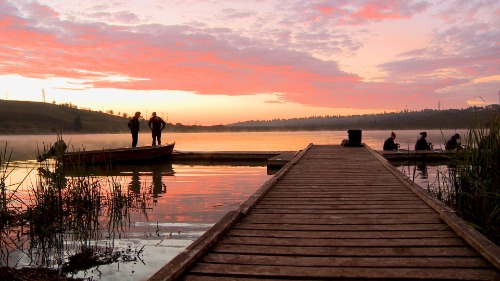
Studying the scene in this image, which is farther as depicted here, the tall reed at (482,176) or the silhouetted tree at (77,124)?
the silhouetted tree at (77,124)

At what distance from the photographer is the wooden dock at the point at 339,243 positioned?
11.2 ft

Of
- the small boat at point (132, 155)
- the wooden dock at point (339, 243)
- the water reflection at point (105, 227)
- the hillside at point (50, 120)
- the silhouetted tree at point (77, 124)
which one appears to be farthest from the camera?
the silhouetted tree at point (77, 124)

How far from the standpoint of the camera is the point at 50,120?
11050 centimetres

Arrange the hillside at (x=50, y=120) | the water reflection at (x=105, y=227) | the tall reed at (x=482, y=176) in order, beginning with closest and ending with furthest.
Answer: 1. the tall reed at (x=482, y=176)
2. the water reflection at (x=105, y=227)
3. the hillside at (x=50, y=120)

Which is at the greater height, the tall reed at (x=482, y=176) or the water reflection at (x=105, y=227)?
the tall reed at (x=482, y=176)

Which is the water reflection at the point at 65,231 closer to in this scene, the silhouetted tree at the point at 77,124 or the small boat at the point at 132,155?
the small boat at the point at 132,155

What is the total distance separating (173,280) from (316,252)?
1381 mm

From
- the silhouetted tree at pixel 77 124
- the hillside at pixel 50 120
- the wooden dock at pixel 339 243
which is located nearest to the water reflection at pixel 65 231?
the wooden dock at pixel 339 243

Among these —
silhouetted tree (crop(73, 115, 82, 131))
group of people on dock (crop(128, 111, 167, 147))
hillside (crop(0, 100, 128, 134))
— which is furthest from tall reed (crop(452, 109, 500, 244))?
silhouetted tree (crop(73, 115, 82, 131))

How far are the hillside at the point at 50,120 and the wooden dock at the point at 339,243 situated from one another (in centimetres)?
10592

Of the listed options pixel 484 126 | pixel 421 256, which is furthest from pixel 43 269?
pixel 484 126

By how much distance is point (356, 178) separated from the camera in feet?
29.7

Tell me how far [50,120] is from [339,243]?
11834 centimetres

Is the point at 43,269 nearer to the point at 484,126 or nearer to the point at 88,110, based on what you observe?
the point at 484,126
